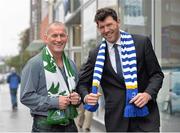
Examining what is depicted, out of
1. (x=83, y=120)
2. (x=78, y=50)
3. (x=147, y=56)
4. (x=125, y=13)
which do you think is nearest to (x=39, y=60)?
(x=147, y=56)

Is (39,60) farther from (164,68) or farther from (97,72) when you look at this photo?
(164,68)

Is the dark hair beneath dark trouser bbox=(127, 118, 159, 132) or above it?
above

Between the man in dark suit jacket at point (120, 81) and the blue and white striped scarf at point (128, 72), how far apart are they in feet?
0.14

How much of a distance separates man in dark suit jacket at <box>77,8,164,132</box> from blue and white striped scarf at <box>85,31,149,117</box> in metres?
0.04

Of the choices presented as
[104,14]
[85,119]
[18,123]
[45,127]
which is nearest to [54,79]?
[45,127]

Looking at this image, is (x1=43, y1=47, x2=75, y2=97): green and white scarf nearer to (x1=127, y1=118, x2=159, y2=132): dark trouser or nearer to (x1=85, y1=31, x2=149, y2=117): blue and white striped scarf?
(x1=85, y1=31, x2=149, y2=117): blue and white striped scarf

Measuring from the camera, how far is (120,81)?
358 centimetres

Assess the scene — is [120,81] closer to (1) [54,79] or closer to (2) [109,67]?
(2) [109,67]

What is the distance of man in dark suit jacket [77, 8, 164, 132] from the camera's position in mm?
3543

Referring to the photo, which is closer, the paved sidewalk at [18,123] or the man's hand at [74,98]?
the man's hand at [74,98]

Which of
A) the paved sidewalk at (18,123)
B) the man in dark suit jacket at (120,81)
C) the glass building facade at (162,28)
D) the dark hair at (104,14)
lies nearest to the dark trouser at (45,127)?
the man in dark suit jacket at (120,81)

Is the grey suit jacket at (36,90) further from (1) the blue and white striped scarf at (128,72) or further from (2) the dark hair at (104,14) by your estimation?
(2) the dark hair at (104,14)

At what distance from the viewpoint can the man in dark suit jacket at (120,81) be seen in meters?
3.54

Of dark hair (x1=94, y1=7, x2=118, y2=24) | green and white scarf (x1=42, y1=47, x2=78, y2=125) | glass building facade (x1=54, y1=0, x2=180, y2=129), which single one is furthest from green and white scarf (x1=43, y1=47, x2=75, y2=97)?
glass building facade (x1=54, y1=0, x2=180, y2=129)
